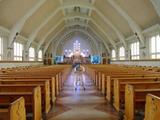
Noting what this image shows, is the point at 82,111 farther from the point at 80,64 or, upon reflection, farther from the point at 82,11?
the point at 82,11

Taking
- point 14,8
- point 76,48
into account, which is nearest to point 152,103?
point 14,8

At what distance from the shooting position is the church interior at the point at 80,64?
433 centimetres

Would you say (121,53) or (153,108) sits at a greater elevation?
(121,53)

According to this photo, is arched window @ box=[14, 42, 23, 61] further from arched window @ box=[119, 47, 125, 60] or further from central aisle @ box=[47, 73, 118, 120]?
central aisle @ box=[47, 73, 118, 120]

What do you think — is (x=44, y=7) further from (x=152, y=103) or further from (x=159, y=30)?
(x=152, y=103)

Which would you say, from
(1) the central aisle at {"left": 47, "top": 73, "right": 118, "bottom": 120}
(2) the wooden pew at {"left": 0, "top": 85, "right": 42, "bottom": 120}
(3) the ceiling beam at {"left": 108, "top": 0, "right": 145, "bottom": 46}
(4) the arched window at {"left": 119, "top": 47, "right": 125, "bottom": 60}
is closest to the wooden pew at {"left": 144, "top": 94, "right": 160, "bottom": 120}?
(2) the wooden pew at {"left": 0, "top": 85, "right": 42, "bottom": 120}

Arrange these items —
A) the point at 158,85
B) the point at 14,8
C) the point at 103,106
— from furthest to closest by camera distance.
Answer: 1. the point at 14,8
2. the point at 103,106
3. the point at 158,85

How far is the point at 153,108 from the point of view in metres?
2.91

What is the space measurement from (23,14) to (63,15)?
8.73 m

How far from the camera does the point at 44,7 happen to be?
20984mm

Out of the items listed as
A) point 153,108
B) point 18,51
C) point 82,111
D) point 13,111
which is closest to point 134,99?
point 153,108

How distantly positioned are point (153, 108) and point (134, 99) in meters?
1.17

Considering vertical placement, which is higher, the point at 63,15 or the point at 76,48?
the point at 63,15

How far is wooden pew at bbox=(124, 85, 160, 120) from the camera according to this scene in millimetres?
4074
